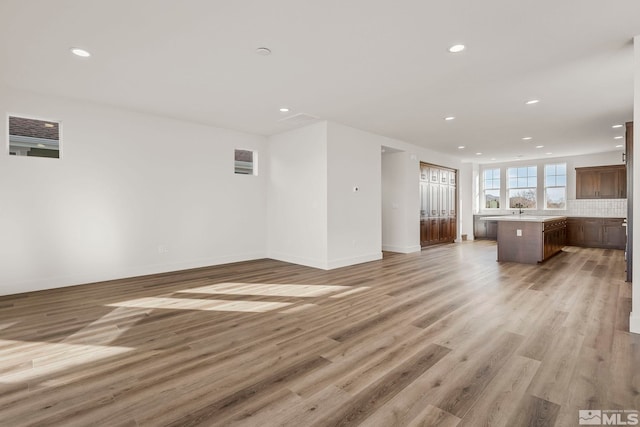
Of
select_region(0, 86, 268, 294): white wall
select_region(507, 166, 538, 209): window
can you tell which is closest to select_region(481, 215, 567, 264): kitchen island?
select_region(507, 166, 538, 209): window

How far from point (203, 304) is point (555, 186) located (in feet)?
36.7

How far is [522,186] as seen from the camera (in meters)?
10.7

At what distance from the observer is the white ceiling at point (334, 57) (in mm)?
2557

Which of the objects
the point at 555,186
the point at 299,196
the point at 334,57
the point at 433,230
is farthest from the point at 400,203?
the point at 555,186

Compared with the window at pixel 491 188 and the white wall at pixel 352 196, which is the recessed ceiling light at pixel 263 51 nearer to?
the white wall at pixel 352 196

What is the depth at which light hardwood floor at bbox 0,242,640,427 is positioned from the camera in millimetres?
1788

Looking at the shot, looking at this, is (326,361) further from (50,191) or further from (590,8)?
(50,191)

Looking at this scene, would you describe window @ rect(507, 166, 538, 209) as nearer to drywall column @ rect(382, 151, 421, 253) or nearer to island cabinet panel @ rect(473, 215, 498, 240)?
island cabinet panel @ rect(473, 215, 498, 240)

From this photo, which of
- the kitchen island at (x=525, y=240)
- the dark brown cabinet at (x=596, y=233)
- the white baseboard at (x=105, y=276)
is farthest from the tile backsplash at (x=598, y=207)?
the white baseboard at (x=105, y=276)

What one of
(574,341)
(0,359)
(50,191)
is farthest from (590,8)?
(50,191)

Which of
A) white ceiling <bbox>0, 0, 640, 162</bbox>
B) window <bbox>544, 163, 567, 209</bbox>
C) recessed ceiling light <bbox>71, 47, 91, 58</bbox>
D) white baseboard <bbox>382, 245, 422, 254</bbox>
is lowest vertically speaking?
white baseboard <bbox>382, 245, 422, 254</bbox>

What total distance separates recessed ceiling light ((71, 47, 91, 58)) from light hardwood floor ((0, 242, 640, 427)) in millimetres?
2829

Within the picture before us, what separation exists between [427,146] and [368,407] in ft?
24.9

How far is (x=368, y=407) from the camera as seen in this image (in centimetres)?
180
